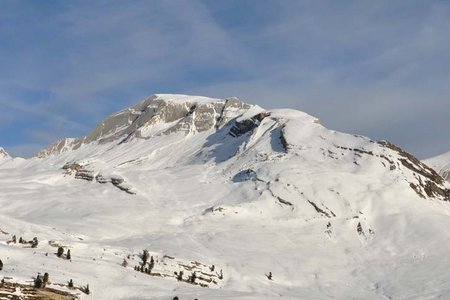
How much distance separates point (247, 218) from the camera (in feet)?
341

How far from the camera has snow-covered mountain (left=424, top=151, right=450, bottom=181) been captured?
174875 mm

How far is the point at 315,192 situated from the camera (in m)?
110

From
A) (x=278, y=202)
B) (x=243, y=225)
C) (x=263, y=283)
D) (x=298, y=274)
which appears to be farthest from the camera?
(x=278, y=202)

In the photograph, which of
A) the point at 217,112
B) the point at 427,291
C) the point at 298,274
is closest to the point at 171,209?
the point at 298,274

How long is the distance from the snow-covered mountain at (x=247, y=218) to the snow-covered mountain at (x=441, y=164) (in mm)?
44757

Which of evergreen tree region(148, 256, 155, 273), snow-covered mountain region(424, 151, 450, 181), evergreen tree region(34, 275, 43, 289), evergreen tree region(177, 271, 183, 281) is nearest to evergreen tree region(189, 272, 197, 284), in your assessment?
evergreen tree region(177, 271, 183, 281)

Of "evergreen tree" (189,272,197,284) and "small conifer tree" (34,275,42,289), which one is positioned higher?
"evergreen tree" (189,272,197,284)

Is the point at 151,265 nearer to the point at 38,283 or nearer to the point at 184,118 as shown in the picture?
the point at 38,283

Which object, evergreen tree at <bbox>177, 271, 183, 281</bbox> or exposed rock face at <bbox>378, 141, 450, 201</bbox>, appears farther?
exposed rock face at <bbox>378, 141, 450, 201</bbox>

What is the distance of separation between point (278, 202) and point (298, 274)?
27.6 metres

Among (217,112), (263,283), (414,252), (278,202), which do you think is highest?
(217,112)

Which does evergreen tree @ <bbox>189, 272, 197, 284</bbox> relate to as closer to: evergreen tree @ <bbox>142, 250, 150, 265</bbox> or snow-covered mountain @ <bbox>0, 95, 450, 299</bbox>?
snow-covered mountain @ <bbox>0, 95, 450, 299</bbox>

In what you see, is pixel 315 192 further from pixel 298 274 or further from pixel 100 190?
pixel 100 190

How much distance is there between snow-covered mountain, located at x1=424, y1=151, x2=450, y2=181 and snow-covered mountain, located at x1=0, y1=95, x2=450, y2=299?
44.8 meters
